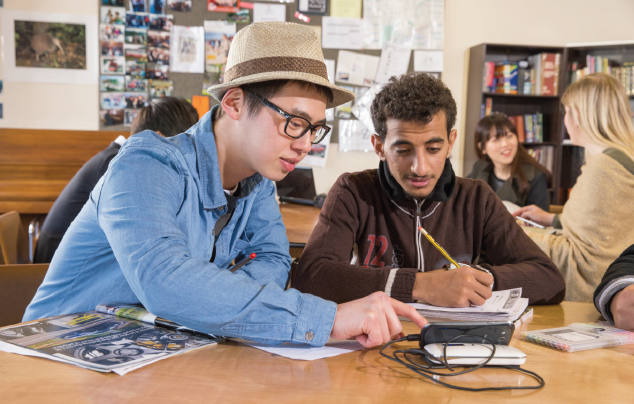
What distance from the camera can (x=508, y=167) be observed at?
3740 millimetres

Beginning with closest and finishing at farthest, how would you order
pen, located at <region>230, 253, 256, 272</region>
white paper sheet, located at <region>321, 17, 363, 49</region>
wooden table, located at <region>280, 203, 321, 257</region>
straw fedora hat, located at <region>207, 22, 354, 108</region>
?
straw fedora hat, located at <region>207, 22, 354, 108</region>
pen, located at <region>230, 253, 256, 272</region>
wooden table, located at <region>280, 203, 321, 257</region>
white paper sheet, located at <region>321, 17, 363, 49</region>

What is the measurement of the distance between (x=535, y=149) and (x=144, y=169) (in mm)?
4210

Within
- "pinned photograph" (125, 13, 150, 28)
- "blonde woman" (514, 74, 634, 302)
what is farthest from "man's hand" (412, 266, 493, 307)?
"pinned photograph" (125, 13, 150, 28)

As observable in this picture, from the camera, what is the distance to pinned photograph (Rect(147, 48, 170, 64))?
410cm

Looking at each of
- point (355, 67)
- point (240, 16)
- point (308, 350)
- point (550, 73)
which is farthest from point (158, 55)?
point (308, 350)

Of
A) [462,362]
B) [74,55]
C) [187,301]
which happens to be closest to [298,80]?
[187,301]

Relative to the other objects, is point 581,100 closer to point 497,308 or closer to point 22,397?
point 497,308

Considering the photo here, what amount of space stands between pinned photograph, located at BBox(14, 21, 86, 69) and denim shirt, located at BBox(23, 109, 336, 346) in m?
3.33

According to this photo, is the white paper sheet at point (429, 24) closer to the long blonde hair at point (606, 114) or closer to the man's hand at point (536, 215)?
the man's hand at point (536, 215)

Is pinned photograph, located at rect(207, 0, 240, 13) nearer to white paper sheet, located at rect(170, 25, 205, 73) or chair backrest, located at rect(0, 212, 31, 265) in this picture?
white paper sheet, located at rect(170, 25, 205, 73)

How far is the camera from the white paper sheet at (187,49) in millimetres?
4141

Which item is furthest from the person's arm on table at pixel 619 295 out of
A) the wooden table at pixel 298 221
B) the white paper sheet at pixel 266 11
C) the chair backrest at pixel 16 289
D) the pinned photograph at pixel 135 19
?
the pinned photograph at pixel 135 19

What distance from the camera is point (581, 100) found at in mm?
2311

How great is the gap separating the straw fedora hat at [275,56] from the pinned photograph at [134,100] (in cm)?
322
